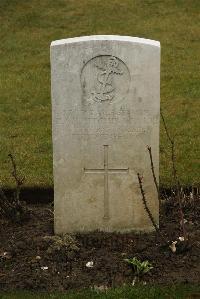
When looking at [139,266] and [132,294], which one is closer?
[132,294]

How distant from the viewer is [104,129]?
5598 millimetres

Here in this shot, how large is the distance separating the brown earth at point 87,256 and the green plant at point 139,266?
0.04 meters

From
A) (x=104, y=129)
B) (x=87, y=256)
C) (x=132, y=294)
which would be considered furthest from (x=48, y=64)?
(x=132, y=294)

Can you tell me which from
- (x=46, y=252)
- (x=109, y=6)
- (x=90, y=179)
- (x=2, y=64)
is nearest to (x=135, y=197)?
(x=90, y=179)

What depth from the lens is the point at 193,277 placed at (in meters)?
5.02

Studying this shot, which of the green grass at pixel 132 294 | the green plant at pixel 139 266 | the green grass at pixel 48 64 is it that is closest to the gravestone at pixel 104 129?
the green plant at pixel 139 266

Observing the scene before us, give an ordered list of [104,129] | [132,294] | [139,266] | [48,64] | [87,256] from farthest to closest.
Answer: [48,64]
[104,129]
[87,256]
[139,266]
[132,294]

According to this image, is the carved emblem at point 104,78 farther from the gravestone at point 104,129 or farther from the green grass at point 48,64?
the green grass at point 48,64

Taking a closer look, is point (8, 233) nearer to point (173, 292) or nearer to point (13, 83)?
point (173, 292)

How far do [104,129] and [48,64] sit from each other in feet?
23.6

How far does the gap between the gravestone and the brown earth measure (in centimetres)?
20

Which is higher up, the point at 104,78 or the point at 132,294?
the point at 104,78

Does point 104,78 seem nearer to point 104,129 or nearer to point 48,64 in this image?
point 104,129

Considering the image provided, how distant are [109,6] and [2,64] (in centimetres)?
439
